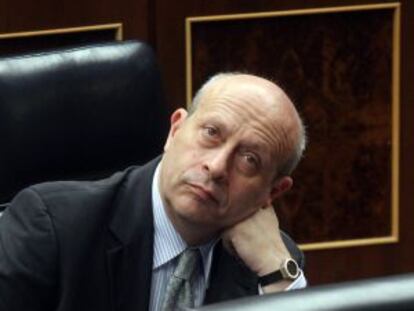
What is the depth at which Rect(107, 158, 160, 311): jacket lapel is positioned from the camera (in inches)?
56.0

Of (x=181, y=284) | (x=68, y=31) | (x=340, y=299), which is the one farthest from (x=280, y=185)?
(x=68, y=31)

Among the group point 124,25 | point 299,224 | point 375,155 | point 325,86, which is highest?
point 124,25

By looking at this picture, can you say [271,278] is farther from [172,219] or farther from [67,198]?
[67,198]

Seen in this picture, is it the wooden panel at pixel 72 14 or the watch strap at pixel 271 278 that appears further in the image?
the wooden panel at pixel 72 14

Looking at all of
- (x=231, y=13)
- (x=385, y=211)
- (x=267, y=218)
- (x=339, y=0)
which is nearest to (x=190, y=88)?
(x=231, y=13)

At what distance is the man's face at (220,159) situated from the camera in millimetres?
1408

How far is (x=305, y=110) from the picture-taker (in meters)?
2.94

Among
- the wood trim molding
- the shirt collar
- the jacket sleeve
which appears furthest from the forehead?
the wood trim molding

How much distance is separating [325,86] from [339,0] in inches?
9.0

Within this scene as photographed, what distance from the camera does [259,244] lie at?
60.6 inches

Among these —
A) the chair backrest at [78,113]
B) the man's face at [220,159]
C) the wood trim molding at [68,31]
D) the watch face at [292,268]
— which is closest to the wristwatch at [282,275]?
the watch face at [292,268]

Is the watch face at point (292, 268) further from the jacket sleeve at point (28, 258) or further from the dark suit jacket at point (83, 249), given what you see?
the jacket sleeve at point (28, 258)

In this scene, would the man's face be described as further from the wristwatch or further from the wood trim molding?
the wood trim molding

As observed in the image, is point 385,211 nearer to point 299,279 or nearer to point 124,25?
point 124,25
